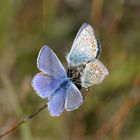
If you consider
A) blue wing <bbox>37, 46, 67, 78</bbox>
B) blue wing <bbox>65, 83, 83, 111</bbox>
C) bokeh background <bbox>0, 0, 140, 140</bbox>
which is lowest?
bokeh background <bbox>0, 0, 140, 140</bbox>

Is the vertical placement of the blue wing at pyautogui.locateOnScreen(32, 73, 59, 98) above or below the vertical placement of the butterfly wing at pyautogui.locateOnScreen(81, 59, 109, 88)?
above

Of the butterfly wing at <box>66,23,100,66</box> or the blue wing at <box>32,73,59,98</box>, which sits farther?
the butterfly wing at <box>66,23,100,66</box>

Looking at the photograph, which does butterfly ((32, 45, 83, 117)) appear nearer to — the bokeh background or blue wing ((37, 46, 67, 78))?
blue wing ((37, 46, 67, 78))

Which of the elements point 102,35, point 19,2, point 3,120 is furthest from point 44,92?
point 19,2

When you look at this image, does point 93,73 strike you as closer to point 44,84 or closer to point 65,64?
point 44,84

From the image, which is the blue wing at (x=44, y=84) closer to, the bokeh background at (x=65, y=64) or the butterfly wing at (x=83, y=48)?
the butterfly wing at (x=83, y=48)

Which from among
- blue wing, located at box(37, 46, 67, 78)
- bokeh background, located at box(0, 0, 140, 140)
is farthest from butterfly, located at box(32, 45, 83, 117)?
bokeh background, located at box(0, 0, 140, 140)

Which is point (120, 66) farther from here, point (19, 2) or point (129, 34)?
point (19, 2)

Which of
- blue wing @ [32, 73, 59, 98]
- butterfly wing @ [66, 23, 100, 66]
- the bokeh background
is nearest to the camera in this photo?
blue wing @ [32, 73, 59, 98]
